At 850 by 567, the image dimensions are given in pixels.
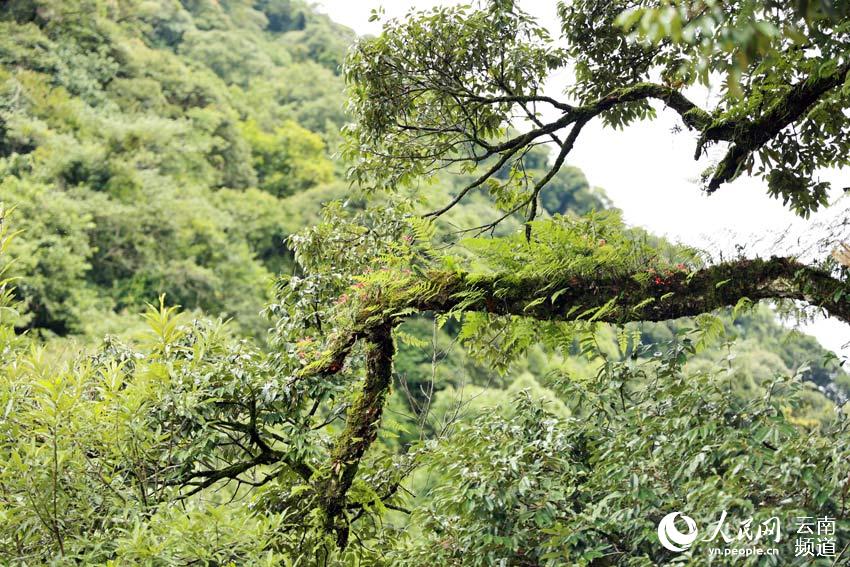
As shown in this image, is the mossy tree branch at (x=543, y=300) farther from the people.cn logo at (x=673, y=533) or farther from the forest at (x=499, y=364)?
the people.cn logo at (x=673, y=533)

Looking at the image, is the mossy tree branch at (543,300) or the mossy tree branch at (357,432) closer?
the mossy tree branch at (543,300)

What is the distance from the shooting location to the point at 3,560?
2602mm

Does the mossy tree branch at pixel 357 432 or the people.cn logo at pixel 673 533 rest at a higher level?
the people.cn logo at pixel 673 533

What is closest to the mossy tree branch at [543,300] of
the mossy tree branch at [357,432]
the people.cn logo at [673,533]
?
the mossy tree branch at [357,432]

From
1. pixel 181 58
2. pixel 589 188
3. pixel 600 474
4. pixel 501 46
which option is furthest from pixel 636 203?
pixel 600 474

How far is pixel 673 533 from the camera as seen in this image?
264cm

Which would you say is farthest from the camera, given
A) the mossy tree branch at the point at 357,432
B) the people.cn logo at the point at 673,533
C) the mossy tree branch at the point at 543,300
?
the mossy tree branch at the point at 357,432

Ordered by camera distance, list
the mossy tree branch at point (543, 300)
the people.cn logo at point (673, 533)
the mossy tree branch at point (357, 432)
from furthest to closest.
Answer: the mossy tree branch at point (357, 432)
the mossy tree branch at point (543, 300)
the people.cn logo at point (673, 533)

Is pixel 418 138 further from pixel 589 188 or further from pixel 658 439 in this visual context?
pixel 589 188

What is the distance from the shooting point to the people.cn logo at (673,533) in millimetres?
2574

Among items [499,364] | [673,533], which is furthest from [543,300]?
[499,364]

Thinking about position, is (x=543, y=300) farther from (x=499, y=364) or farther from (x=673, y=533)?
(x=499, y=364)

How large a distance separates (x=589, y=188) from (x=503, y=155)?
29610 millimetres

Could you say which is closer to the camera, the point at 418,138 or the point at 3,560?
the point at 3,560
